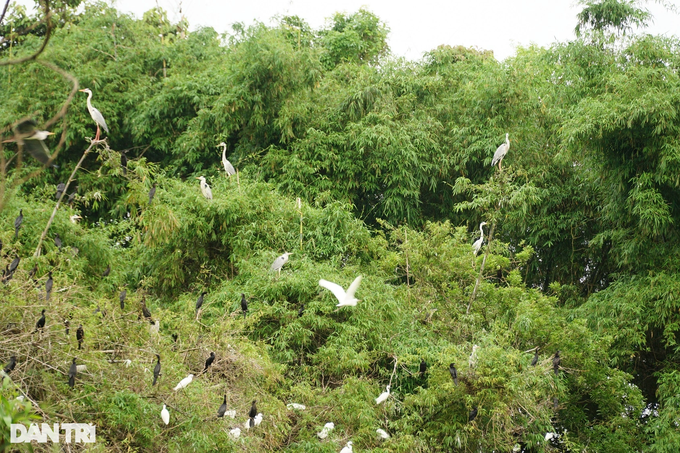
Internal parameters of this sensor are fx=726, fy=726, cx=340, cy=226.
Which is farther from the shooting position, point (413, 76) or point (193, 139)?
point (413, 76)

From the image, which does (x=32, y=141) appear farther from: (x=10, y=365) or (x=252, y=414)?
(x=252, y=414)

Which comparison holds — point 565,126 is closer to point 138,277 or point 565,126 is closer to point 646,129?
point 646,129

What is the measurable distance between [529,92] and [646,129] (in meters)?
2.59

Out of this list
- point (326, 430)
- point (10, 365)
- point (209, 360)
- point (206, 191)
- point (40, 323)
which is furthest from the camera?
point (206, 191)

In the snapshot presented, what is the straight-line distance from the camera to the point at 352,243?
7102 mm

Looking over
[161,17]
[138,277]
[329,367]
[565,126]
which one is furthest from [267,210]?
[161,17]

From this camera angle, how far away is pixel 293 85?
9.23 metres

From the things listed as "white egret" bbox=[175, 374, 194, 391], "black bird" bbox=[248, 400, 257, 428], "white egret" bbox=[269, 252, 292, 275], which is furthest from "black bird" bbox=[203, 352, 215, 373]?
"white egret" bbox=[269, 252, 292, 275]

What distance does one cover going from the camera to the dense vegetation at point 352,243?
476 centimetres

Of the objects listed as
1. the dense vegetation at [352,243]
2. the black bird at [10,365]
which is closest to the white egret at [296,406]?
the dense vegetation at [352,243]

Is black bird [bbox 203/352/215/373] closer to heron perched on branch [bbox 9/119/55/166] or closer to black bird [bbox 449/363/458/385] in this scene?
black bird [bbox 449/363/458/385]

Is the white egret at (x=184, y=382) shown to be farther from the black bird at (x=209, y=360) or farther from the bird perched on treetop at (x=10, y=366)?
the bird perched on treetop at (x=10, y=366)

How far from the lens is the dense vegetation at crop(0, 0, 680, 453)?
4758 mm

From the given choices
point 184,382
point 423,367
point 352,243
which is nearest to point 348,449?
point 423,367
